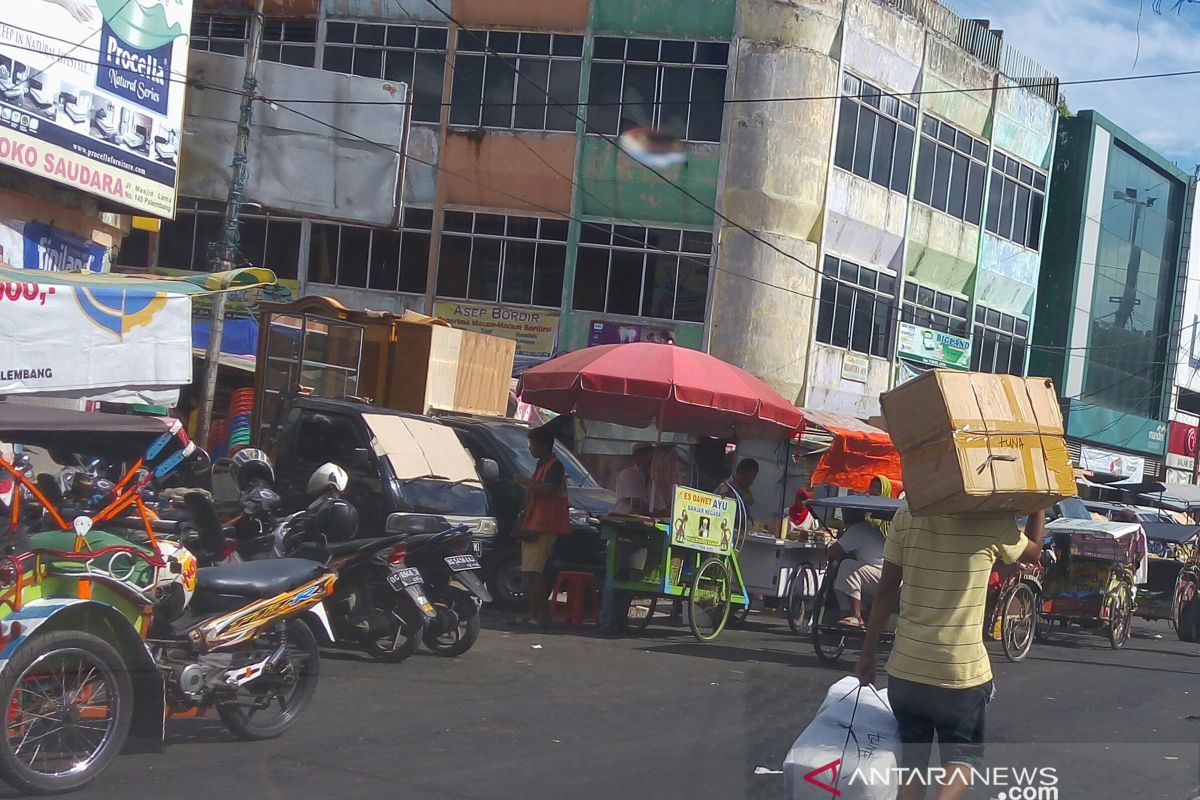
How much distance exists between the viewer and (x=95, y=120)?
48.6 feet

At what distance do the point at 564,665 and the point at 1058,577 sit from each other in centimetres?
722

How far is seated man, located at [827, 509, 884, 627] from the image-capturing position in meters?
10.9

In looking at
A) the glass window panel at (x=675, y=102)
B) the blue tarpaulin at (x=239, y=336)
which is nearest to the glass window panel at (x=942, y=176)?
the glass window panel at (x=675, y=102)

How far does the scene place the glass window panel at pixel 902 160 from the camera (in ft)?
89.6

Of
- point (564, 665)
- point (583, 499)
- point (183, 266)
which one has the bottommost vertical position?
point (564, 665)

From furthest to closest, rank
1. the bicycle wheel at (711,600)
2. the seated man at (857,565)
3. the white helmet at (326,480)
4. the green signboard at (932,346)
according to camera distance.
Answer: the green signboard at (932,346)
the bicycle wheel at (711,600)
the seated man at (857,565)
the white helmet at (326,480)

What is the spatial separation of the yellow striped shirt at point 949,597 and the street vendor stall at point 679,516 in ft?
21.9

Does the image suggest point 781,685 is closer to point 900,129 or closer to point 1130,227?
point 900,129

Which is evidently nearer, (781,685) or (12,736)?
(12,736)

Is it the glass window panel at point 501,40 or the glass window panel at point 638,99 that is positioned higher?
the glass window panel at point 501,40

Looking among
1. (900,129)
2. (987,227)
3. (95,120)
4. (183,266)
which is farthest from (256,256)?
(987,227)

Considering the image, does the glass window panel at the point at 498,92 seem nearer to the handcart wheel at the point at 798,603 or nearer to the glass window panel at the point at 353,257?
the glass window panel at the point at 353,257

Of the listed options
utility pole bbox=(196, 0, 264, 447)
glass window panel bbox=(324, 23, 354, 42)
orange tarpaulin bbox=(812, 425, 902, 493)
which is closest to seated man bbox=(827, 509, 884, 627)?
orange tarpaulin bbox=(812, 425, 902, 493)

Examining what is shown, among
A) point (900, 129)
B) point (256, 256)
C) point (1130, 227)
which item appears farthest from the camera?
point (1130, 227)
